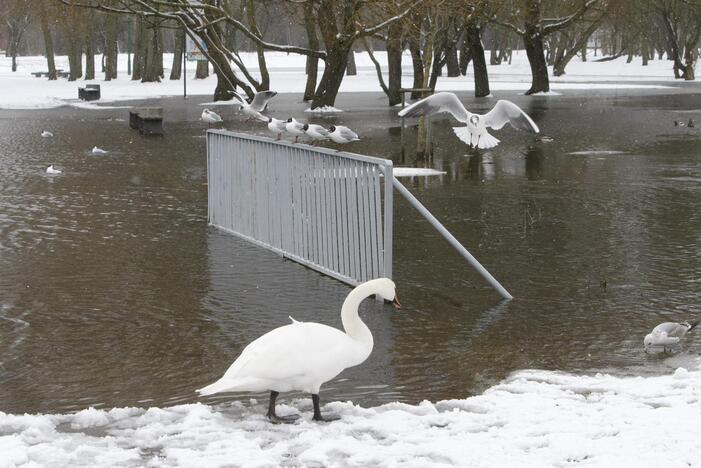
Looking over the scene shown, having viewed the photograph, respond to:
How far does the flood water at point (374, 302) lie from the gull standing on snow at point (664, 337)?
0.71ft

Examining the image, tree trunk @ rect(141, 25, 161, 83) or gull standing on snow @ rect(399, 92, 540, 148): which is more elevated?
tree trunk @ rect(141, 25, 161, 83)

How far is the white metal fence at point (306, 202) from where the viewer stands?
9609mm

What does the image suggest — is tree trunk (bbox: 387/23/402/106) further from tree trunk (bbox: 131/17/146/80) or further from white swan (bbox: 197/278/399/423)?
white swan (bbox: 197/278/399/423)

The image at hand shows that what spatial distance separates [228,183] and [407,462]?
778 centimetres

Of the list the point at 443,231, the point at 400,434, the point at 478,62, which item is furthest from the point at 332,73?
the point at 400,434

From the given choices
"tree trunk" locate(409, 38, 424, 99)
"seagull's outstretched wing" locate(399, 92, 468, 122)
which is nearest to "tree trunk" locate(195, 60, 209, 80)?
"tree trunk" locate(409, 38, 424, 99)

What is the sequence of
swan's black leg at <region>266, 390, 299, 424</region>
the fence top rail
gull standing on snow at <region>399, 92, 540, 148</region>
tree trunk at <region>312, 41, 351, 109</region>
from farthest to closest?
tree trunk at <region>312, 41, 351, 109</region> < gull standing on snow at <region>399, 92, 540, 148</region> < the fence top rail < swan's black leg at <region>266, 390, 299, 424</region>

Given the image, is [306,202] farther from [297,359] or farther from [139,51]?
[139,51]

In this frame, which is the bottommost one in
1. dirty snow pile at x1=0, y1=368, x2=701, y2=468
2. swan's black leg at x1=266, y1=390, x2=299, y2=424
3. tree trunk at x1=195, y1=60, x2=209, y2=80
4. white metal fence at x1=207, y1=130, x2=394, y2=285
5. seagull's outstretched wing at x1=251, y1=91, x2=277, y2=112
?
dirty snow pile at x1=0, y1=368, x2=701, y2=468

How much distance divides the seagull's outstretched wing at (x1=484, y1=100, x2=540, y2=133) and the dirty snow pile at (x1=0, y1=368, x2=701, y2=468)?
8.58m

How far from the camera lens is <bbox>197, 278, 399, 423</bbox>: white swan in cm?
583

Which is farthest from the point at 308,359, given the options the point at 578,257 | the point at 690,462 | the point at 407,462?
the point at 578,257

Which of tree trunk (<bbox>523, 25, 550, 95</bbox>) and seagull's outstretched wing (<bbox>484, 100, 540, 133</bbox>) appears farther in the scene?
tree trunk (<bbox>523, 25, 550, 95</bbox>)

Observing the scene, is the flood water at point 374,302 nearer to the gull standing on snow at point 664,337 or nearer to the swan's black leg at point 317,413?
the gull standing on snow at point 664,337
